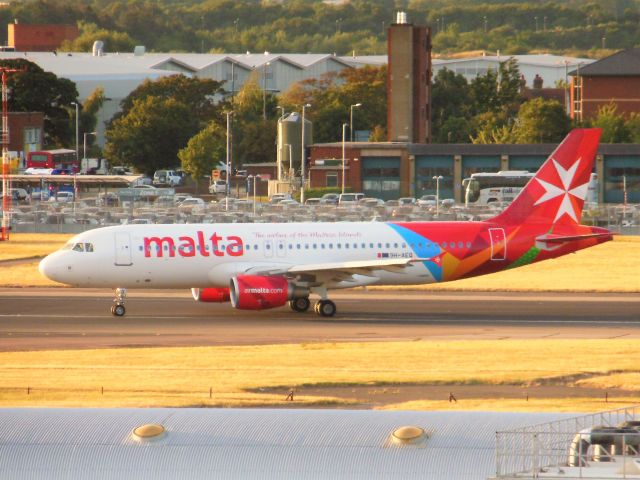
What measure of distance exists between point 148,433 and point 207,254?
28.5 meters

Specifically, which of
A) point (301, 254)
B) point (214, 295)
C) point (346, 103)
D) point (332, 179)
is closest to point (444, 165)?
point (332, 179)

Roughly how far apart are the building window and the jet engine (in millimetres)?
86108

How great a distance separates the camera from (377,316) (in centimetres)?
5200

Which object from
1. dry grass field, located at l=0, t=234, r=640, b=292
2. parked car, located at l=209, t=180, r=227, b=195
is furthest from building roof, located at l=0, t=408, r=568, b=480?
parked car, located at l=209, t=180, r=227, b=195

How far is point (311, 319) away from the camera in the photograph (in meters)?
51.3

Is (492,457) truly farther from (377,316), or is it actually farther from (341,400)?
(377,316)

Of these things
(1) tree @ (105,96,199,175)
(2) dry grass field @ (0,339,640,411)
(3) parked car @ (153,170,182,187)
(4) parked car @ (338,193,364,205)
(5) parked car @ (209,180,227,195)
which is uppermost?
(1) tree @ (105,96,199,175)

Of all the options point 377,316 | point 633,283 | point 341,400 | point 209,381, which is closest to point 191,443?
point 341,400

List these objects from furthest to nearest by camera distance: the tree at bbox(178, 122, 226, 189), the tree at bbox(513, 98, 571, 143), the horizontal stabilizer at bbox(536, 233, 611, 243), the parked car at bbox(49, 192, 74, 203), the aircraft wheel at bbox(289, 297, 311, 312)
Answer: the tree at bbox(513, 98, 571, 143) < the tree at bbox(178, 122, 226, 189) < the parked car at bbox(49, 192, 74, 203) < the horizontal stabilizer at bbox(536, 233, 611, 243) < the aircraft wheel at bbox(289, 297, 311, 312)

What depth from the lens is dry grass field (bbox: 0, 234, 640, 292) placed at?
62094mm

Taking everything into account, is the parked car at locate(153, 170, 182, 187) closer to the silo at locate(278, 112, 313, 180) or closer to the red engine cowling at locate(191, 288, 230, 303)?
the silo at locate(278, 112, 313, 180)

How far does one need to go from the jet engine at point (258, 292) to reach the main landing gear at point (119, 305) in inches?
176

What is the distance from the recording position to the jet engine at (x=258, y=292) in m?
50.1

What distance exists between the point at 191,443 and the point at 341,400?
468 inches
